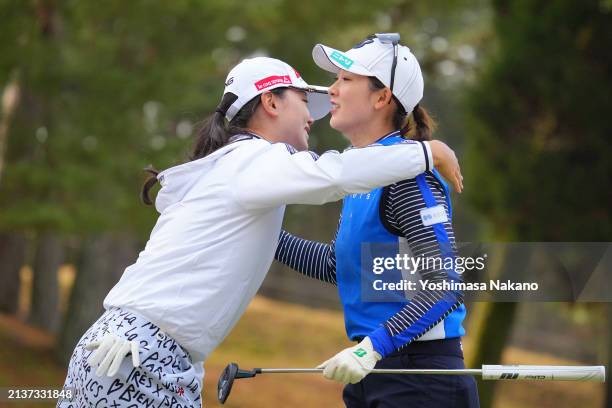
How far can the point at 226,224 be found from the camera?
314 cm

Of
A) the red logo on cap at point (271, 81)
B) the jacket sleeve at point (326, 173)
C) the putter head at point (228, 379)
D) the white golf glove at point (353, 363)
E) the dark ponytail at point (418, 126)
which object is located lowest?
the putter head at point (228, 379)

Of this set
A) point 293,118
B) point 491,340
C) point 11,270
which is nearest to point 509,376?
point 293,118

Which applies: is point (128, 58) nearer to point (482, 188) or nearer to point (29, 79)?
point (29, 79)

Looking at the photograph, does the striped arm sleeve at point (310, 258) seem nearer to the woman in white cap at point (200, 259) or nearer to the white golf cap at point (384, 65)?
the woman in white cap at point (200, 259)

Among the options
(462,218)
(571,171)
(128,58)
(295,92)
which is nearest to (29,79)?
(128,58)

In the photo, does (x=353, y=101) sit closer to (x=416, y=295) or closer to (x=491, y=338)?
(x=416, y=295)

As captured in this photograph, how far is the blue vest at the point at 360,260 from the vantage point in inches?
125

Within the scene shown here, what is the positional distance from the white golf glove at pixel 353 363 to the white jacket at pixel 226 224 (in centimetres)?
40

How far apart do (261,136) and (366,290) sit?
68 cm

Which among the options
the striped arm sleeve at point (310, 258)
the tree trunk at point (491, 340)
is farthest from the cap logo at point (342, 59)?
the tree trunk at point (491, 340)

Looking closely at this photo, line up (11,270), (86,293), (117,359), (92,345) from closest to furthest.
→ (117,359) → (92,345) → (86,293) → (11,270)

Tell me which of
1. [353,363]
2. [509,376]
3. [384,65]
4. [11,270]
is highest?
[384,65]

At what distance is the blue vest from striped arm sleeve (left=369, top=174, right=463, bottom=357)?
1.6 inches

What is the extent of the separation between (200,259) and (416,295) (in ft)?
2.24
